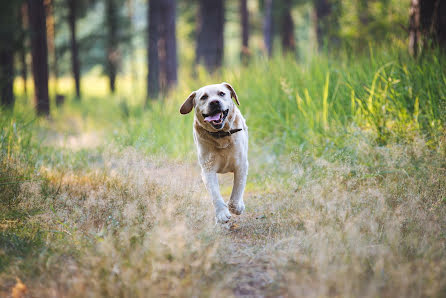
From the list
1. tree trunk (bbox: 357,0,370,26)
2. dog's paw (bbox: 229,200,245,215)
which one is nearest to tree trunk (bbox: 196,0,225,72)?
tree trunk (bbox: 357,0,370,26)

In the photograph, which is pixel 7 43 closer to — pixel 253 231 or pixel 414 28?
pixel 253 231

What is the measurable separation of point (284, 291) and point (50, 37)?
23261 millimetres

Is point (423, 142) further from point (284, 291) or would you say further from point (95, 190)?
point (95, 190)

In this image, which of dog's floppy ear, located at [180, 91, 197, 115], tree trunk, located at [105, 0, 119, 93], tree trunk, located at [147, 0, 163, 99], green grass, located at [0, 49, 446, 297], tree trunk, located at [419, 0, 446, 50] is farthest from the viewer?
tree trunk, located at [105, 0, 119, 93]

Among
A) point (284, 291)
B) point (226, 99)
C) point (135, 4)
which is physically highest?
point (135, 4)

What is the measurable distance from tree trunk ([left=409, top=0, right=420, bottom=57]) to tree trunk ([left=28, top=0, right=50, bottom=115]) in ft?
33.6

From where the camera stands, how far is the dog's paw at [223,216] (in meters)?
4.20

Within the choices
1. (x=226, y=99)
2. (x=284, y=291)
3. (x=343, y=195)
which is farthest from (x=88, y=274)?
(x=343, y=195)

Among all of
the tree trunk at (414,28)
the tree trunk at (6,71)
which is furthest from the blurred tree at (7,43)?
the tree trunk at (414,28)

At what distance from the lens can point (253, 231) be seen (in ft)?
14.1

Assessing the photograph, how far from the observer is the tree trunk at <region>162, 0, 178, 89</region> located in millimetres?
12812

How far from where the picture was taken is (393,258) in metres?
3.02

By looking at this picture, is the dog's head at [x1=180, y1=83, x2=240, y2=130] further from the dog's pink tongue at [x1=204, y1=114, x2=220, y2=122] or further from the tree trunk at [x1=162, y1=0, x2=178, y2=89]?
the tree trunk at [x1=162, y1=0, x2=178, y2=89]

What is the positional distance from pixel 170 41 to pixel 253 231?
32.9ft
